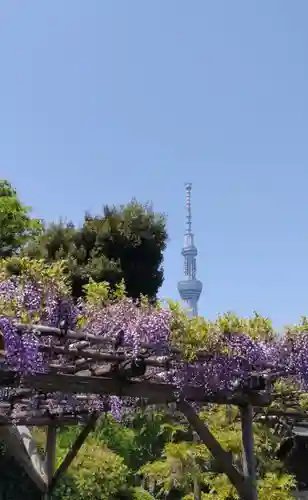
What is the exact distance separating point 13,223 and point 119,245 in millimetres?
3153

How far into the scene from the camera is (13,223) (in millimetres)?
17203

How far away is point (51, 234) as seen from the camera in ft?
58.4

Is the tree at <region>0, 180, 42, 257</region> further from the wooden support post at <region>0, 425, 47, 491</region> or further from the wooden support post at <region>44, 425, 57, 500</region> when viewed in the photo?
the wooden support post at <region>44, 425, 57, 500</region>

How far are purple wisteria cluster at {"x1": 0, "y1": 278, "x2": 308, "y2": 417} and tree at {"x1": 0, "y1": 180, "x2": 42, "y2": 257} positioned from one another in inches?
437

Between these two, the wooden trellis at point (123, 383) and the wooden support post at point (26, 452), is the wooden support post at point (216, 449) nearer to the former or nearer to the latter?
the wooden trellis at point (123, 383)

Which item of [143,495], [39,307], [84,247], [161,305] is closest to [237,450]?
[143,495]

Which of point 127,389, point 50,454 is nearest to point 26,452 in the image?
point 50,454

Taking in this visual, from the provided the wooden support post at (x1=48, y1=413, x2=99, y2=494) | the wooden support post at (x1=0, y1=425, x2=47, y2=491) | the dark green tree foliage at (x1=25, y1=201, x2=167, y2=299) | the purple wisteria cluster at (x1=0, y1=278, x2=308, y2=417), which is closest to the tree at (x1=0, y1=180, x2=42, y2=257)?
the dark green tree foliage at (x1=25, y1=201, x2=167, y2=299)

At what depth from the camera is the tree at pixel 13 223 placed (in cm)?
1708

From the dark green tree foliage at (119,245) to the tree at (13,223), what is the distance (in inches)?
13.8

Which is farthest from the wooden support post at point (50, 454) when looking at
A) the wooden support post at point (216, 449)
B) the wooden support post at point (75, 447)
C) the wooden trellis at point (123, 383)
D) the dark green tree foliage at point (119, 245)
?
the dark green tree foliage at point (119, 245)

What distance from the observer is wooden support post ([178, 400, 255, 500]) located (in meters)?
5.54

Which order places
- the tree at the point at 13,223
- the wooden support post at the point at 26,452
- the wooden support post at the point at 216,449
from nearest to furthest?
the wooden support post at the point at 216,449
the wooden support post at the point at 26,452
the tree at the point at 13,223

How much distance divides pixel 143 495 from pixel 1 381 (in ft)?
24.1
